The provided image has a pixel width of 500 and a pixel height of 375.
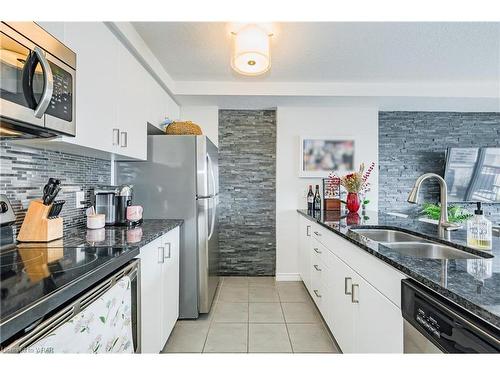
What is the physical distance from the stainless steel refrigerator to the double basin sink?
1.32m

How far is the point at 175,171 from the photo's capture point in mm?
2439

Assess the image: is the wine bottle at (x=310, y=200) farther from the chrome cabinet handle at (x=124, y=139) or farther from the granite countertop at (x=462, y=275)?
→ the chrome cabinet handle at (x=124, y=139)

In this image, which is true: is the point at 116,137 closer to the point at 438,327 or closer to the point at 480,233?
the point at 438,327

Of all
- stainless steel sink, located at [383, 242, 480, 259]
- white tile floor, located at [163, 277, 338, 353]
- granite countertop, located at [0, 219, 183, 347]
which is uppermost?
granite countertop, located at [0, 219, 183, 347]

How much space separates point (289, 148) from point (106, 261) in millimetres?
2819

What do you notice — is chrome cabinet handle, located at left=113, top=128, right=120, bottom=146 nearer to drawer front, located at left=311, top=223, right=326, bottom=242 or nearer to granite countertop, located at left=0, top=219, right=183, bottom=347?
granite countertop, located at left=0, top=219, right=183, bottom=347

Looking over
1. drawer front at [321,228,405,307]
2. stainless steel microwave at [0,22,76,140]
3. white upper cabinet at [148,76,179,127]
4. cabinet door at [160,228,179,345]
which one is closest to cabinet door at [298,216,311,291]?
drawer front at [321,228,405,307]

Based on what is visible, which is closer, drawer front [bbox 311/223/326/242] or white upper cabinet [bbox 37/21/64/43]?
white upper cabinet [bbox 37/21/64/43]

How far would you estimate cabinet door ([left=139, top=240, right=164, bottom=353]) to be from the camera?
159cm

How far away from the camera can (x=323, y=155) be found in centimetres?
355

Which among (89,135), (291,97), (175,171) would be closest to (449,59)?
(291,97)

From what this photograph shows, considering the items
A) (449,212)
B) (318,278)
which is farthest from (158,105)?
(449,212)
